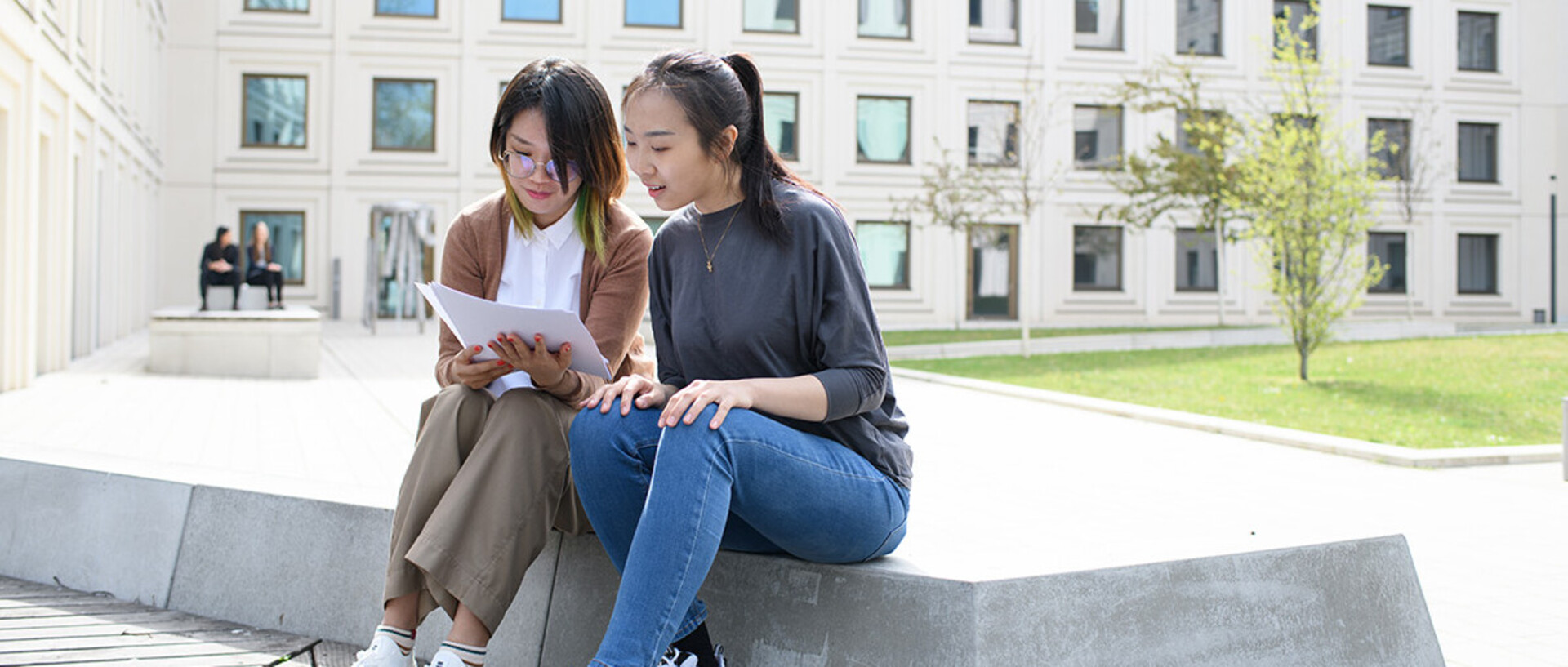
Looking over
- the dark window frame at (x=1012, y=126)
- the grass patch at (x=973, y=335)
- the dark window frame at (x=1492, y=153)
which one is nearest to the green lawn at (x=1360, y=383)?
the grass patch at (x=973, y=335)

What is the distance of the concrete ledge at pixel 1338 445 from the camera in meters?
8.19

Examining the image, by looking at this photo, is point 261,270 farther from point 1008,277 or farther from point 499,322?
point 1008,277

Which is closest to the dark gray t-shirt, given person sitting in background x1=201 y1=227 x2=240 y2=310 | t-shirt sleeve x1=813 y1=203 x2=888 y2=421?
t-shirt sleeve x1=813 y1=203 x2=888 y2=421

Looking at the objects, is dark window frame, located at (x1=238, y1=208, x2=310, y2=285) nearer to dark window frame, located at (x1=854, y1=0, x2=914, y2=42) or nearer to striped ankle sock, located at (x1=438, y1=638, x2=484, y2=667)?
dark window frame, located at (x1=854, y1=0, x2=914, y2=42)

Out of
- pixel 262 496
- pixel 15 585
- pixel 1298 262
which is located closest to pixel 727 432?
pixel 262 496

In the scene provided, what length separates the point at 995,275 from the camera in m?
30.3

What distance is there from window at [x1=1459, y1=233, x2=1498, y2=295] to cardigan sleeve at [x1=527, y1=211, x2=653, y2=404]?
33.7 metres

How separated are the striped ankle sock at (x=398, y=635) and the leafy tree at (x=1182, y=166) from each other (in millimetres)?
19885

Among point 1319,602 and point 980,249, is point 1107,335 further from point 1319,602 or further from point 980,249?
point 1319,602

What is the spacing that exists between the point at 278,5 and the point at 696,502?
27683 millimetres

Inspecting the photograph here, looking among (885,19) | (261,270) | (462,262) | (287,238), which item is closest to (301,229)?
(287,238)

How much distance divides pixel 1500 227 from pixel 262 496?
34498 mm

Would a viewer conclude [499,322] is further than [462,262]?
No

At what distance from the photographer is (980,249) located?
A: 30.2 meters
